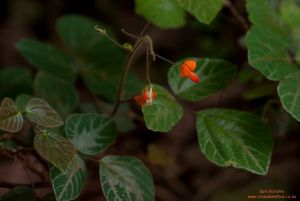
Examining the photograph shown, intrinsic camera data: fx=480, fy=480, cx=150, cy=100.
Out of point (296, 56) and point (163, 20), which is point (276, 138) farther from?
point (163, 20)

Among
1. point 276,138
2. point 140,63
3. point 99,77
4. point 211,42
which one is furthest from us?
point 140,63

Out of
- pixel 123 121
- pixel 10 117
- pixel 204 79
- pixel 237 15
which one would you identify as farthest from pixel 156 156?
pixel 10 117

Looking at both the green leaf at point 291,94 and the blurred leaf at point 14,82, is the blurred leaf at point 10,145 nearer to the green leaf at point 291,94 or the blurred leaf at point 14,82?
the blurred leaf at point 14,82

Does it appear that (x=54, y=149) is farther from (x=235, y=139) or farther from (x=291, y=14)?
(x=291, y=14)

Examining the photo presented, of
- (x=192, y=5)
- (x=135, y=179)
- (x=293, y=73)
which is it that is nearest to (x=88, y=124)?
(x=135, y=179)

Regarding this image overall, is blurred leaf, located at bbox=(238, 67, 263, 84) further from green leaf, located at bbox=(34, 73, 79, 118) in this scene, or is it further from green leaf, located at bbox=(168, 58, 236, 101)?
green leaf, located at bbox=(34, 73, 79, 118)

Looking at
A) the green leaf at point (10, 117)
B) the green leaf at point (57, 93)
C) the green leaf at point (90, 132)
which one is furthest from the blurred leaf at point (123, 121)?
the green leaf at point (10, 117)
